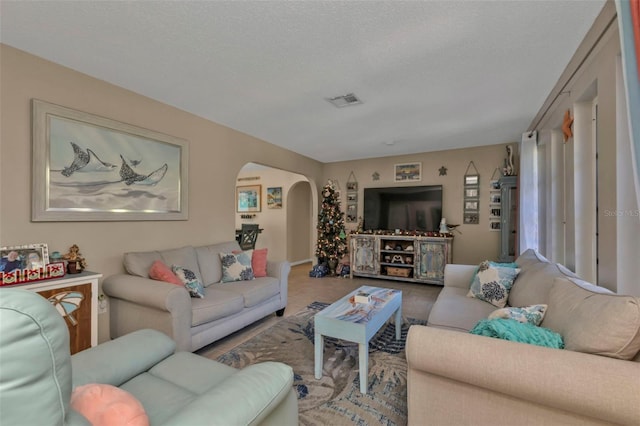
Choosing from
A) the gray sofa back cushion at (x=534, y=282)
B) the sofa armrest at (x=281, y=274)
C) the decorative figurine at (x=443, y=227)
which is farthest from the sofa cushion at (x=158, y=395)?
the decorative figurine at (x=443, y=227)

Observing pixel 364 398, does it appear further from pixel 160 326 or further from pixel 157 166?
pixel 157 166

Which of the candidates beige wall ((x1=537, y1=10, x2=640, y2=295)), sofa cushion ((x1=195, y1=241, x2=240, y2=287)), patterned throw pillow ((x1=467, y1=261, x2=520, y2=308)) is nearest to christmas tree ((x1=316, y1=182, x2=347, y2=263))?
sofa cushion ((x1=195, y1=241, x2=240, y2=287))

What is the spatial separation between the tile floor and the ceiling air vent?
254cm

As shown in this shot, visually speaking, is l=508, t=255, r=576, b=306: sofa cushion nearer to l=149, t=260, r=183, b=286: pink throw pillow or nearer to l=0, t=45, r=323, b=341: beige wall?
l=149, t=260, r=183, b=286: pink throw pillow

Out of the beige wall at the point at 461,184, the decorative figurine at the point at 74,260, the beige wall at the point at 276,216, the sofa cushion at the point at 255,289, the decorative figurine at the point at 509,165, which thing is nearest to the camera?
the decorative figurine at the point at 74,260

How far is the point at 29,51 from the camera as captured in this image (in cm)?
212

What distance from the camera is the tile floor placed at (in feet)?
8.82

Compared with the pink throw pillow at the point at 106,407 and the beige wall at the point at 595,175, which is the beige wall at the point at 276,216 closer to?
the beige wall at the point at 595,175

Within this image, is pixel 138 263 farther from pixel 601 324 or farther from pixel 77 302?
pixel 601 324

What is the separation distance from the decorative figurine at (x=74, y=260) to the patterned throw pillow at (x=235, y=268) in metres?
1.27

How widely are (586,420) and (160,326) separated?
2568 mm

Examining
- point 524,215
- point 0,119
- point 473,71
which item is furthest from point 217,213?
point 524,215

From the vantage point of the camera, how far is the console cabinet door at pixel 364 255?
5.29 metres

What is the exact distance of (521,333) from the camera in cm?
127
